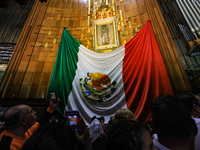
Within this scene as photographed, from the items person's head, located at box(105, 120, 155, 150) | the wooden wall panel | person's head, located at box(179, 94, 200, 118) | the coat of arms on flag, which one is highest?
the wooden wall panel

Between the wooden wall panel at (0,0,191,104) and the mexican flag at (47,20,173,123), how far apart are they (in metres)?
0.60

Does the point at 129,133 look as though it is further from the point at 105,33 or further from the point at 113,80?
the point at 105,33

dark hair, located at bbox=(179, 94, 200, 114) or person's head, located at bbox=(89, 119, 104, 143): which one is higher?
dark hair, located at bbox=(179, 94, 200, 114)

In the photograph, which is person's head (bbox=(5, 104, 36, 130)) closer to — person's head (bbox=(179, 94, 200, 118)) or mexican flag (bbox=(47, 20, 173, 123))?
mexican flag (bbox=(47, 20, 173, 123))

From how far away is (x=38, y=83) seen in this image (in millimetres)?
3355

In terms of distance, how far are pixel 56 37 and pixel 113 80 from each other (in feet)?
9.31

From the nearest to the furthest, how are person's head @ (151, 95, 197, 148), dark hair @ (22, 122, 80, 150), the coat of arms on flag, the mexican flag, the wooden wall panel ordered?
dark hair @ (22, 122, 80, 150) → person's head @ (151, 95, 197, 148) → the mexican flag → the coat of arms on flag → the wooden wall panel

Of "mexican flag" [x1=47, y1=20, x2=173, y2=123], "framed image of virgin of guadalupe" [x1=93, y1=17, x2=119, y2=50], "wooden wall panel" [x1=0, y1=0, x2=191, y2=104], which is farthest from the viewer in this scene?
"framed image of virgin of guadalupe" [x1=93, y1=17, x2=119, y2=50]

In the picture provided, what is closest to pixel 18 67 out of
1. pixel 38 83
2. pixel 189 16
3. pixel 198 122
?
pixel 38 83

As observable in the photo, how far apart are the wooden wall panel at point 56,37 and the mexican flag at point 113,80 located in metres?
0.60

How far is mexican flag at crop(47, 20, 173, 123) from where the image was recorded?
2.57 metres

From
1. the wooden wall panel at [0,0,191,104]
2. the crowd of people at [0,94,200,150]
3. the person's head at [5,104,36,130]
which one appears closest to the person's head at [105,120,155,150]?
the crowd of people at [0,94,200,150]

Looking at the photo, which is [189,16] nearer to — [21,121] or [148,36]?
[148,36]

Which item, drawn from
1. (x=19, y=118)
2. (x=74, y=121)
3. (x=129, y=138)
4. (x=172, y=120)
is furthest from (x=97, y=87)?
(x=129, y=138)
